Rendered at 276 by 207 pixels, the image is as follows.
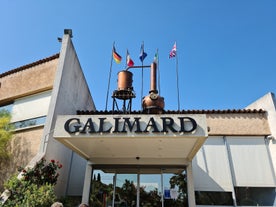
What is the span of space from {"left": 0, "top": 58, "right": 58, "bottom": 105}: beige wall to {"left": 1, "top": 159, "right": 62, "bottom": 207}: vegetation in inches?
168

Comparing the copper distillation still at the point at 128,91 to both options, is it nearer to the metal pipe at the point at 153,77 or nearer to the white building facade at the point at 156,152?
the metal pipe at the point at 153,77

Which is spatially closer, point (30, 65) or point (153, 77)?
point (30, 65)

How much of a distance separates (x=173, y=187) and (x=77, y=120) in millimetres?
5071

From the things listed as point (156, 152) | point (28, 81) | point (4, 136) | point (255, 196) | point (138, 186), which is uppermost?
point (28, 81)

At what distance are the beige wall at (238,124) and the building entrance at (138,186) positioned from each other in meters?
3.11

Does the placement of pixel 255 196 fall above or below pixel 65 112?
below

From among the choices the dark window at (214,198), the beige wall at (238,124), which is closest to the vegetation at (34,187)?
the dark window at (214,198)

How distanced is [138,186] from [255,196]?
5.45 metres

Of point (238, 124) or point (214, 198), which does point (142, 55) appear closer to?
point (238, 124)

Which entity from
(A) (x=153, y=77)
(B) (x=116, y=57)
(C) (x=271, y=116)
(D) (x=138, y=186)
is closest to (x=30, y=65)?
(B) (x=116, y=57)

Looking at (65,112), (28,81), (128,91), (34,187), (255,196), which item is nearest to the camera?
(34,187)

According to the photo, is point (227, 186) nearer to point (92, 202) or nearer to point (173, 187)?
point (173, 187)

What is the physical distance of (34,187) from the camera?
7.15 meters

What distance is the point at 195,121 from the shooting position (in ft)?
22.6
